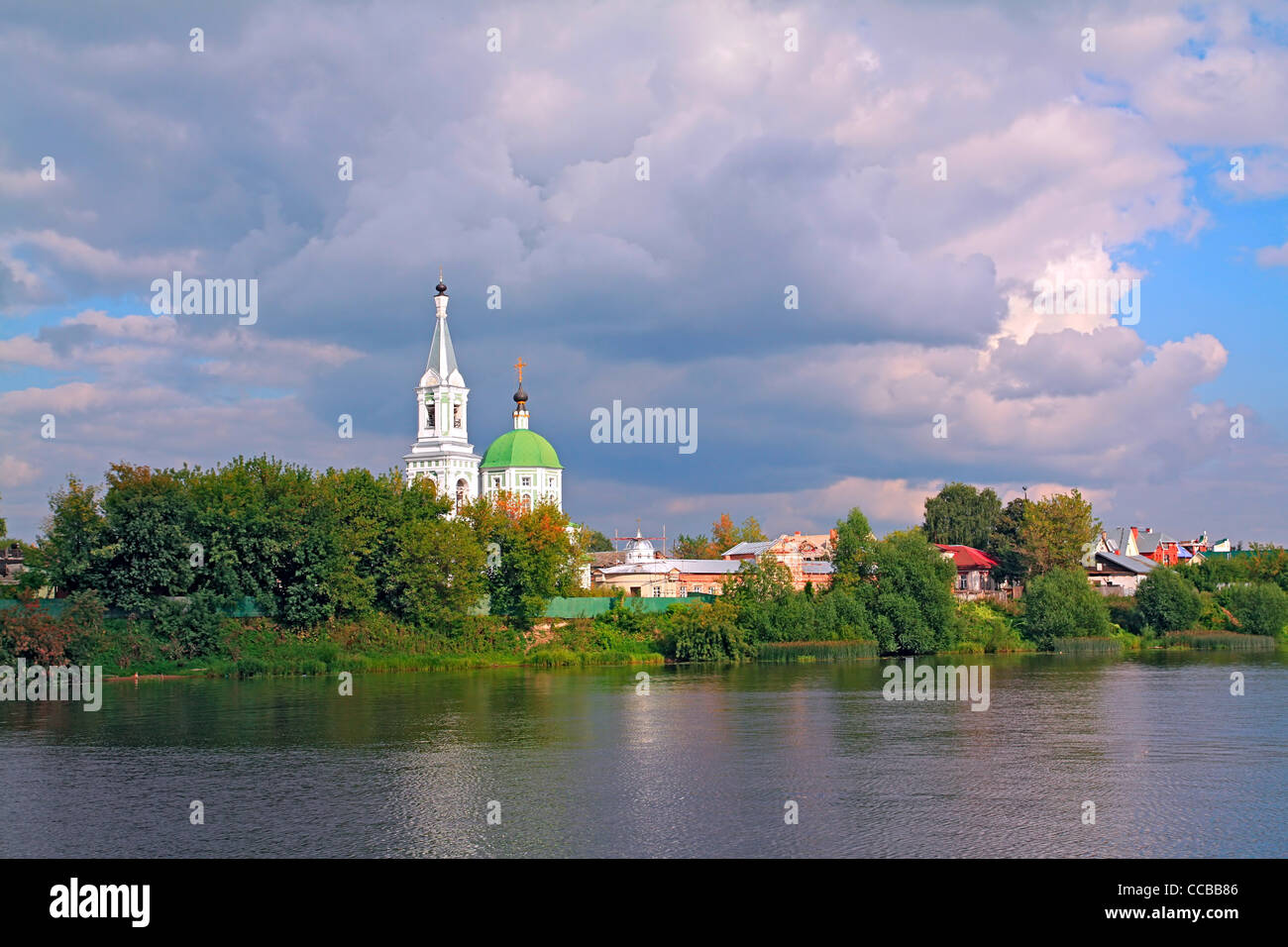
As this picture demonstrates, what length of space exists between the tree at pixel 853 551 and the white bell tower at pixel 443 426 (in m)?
43.8

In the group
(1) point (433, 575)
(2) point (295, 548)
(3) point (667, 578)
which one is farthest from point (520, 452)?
(2) point (295, 548)

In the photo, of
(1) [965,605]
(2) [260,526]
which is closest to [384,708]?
(2) [260,526]

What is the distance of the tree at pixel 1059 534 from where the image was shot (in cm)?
9425

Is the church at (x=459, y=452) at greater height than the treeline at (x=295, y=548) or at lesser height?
greater

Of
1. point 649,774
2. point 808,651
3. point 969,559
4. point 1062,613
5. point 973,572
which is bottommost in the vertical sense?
point 808,651

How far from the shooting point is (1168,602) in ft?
267

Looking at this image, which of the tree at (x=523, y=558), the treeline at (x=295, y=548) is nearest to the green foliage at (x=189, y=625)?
the treeline at (x=295, y=548)

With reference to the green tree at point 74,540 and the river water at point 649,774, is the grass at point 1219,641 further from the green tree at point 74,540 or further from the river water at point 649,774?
the green tree at point 74,540

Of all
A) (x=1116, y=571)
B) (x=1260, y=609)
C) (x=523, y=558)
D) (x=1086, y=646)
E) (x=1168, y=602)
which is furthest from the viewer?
(x=1116, y=571)

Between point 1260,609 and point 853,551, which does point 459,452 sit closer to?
point 853,551

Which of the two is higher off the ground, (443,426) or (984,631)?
(443,426)

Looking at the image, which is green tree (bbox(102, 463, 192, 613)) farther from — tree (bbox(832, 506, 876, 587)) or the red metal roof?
the red metal roof

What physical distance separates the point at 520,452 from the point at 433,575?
5011cm
